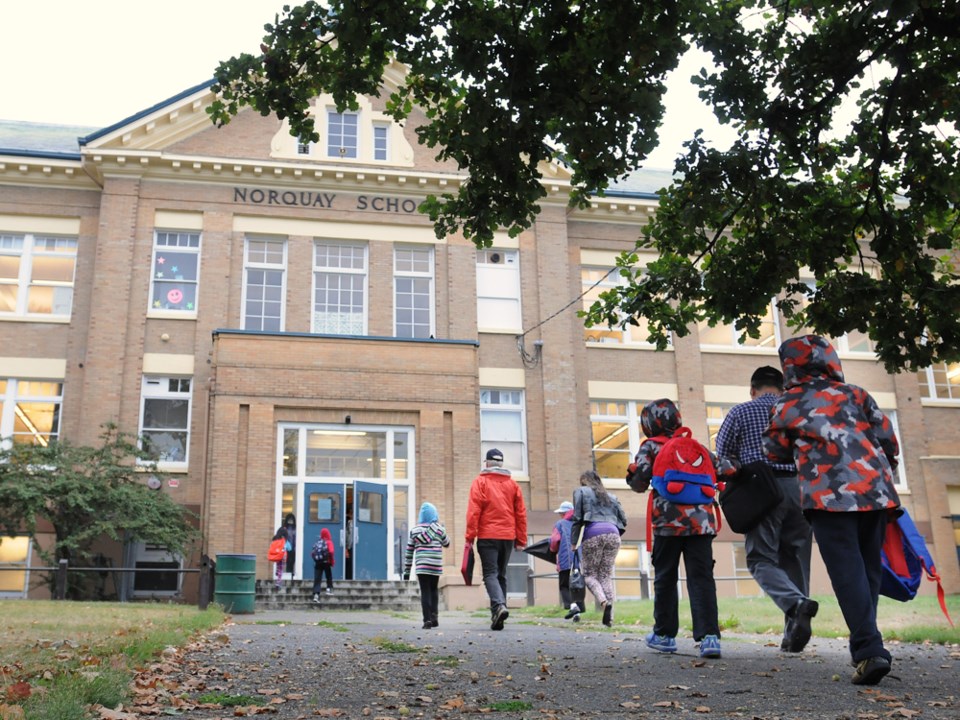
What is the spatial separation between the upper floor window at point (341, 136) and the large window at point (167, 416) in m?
7.33

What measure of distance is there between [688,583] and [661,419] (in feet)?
4.27

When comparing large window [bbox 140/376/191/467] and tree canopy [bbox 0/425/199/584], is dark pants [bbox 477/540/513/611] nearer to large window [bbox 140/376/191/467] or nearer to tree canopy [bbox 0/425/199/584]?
tree canopy [bbox 0/425/199/584]

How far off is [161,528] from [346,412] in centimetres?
516

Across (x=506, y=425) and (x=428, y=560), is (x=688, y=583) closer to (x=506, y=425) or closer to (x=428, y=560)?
(x=428, y=560)

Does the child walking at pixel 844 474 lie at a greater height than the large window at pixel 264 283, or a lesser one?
lesser

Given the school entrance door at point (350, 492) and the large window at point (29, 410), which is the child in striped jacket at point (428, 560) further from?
the large window at point (29, 410)

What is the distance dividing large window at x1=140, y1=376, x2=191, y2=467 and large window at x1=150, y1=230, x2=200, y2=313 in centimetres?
194

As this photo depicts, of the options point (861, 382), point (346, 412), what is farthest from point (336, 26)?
point (861, 382)

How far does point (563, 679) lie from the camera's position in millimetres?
6066

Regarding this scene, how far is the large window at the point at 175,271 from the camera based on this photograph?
2448 cm

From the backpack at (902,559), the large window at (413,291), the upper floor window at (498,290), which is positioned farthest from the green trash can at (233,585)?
the upper floor window at (498,290)

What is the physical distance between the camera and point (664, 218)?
10.8 metres

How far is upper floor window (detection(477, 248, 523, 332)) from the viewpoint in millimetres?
26172

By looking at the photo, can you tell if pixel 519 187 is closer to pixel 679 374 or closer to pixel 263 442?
pixel 263 442
